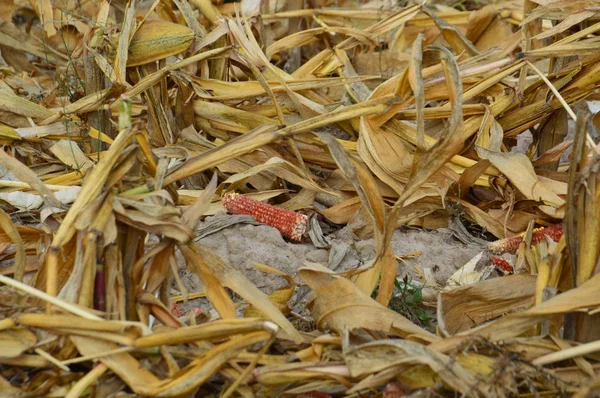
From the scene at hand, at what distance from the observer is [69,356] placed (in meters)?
1.59

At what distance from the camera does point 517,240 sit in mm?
2178

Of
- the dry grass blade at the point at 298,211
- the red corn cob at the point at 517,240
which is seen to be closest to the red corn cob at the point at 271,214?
the dry grass blade at the point at 298,211

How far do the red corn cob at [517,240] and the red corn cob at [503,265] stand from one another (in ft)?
0.24

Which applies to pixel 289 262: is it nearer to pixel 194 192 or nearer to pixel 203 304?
pixel 203 304

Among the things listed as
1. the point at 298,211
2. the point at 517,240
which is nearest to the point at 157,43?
the point at 298,211

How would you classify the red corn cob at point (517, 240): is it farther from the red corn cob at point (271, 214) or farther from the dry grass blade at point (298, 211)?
the red corn cob at point (271, 214)

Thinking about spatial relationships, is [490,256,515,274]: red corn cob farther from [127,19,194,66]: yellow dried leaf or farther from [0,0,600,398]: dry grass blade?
[127,19,194,66]: yellow dried leaf

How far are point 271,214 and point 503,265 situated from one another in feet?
2.02

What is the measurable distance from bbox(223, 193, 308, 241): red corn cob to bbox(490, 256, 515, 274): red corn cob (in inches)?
19.6

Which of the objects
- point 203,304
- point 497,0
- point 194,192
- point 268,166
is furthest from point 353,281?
point 497,0

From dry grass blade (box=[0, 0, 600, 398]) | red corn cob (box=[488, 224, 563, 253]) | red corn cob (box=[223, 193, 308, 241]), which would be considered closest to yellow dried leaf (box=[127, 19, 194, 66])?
dry grass blade (box=[0, 0, 600, 398])

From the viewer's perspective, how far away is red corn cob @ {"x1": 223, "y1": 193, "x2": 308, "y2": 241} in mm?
2238

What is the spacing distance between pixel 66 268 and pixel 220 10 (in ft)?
6.06

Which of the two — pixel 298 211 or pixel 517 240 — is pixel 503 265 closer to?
pixel 517 240
